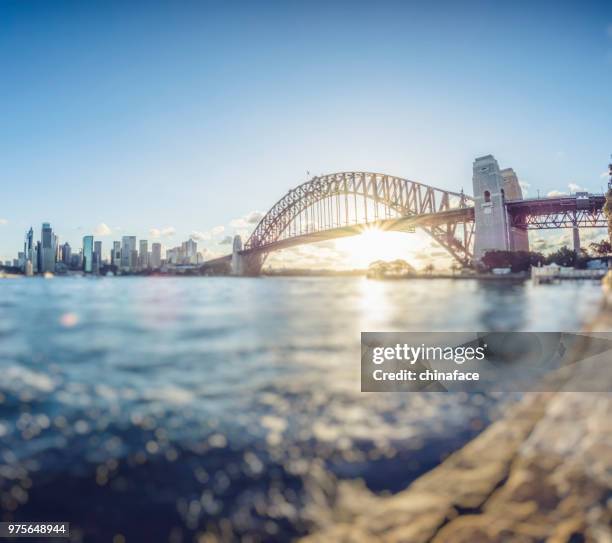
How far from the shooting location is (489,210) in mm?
38938

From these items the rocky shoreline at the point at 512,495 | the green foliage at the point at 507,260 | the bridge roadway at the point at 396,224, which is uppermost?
the bridge roadway at the point at 396,224

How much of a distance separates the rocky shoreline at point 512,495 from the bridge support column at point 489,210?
129 ft

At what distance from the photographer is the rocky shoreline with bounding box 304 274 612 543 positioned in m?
1.65

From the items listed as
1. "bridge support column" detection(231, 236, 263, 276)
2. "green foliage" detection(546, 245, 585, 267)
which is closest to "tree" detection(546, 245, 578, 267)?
"green foliage" detection(546, 245, 585, 267)

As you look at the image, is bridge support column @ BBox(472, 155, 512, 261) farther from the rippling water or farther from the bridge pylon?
the rippling water

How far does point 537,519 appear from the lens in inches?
65.8

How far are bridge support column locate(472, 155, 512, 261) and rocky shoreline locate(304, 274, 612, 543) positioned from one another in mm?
39264

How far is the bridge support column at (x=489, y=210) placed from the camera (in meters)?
37.9

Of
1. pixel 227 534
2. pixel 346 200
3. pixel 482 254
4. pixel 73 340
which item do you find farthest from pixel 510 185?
pixel 227 534

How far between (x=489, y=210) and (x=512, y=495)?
4155cm

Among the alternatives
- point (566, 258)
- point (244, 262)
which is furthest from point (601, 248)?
point (244, 262)

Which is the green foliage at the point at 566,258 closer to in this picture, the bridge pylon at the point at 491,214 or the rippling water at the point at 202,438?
the bridge pylon at the point at 491,214

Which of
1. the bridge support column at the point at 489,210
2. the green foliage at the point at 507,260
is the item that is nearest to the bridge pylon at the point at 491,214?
the bridge support column at the point at 489,210

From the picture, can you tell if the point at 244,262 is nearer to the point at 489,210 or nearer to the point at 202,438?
the point at 489,210
